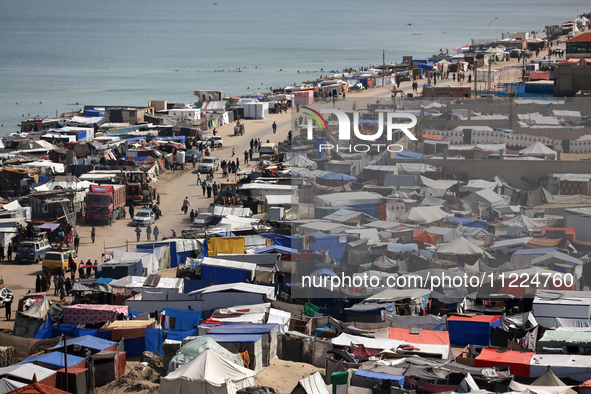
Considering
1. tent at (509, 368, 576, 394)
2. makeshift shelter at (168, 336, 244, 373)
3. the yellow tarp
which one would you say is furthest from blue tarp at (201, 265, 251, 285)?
tent at (509, 368, 576, 394)

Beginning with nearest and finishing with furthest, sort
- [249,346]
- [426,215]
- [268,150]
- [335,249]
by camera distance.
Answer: [249,346] < [335,249] < [426,215] < [268,150]

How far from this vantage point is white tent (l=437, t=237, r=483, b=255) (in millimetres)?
18922

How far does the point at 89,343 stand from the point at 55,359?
3.09 ft

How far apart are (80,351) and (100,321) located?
186 cm

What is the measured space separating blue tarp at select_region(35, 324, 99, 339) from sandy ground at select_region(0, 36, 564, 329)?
6.66 ft

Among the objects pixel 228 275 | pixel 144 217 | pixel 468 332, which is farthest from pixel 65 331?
pixel 144 217

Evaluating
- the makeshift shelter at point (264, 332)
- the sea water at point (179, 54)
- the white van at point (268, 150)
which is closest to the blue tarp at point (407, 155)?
the white van at point (268, 150)

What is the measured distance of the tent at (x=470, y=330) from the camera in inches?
590

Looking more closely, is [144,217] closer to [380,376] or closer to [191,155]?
[191,155]

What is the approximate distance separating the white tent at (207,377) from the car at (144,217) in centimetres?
1469

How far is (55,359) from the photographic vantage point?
1322 centimetres

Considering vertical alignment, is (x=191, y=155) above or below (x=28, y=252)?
above

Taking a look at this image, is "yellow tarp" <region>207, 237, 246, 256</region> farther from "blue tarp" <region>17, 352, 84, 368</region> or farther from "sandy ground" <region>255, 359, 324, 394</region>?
"blue tarp" <region>17, 352, 84, 368</region>

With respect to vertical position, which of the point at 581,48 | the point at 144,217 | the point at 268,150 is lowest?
the point at 144,217
